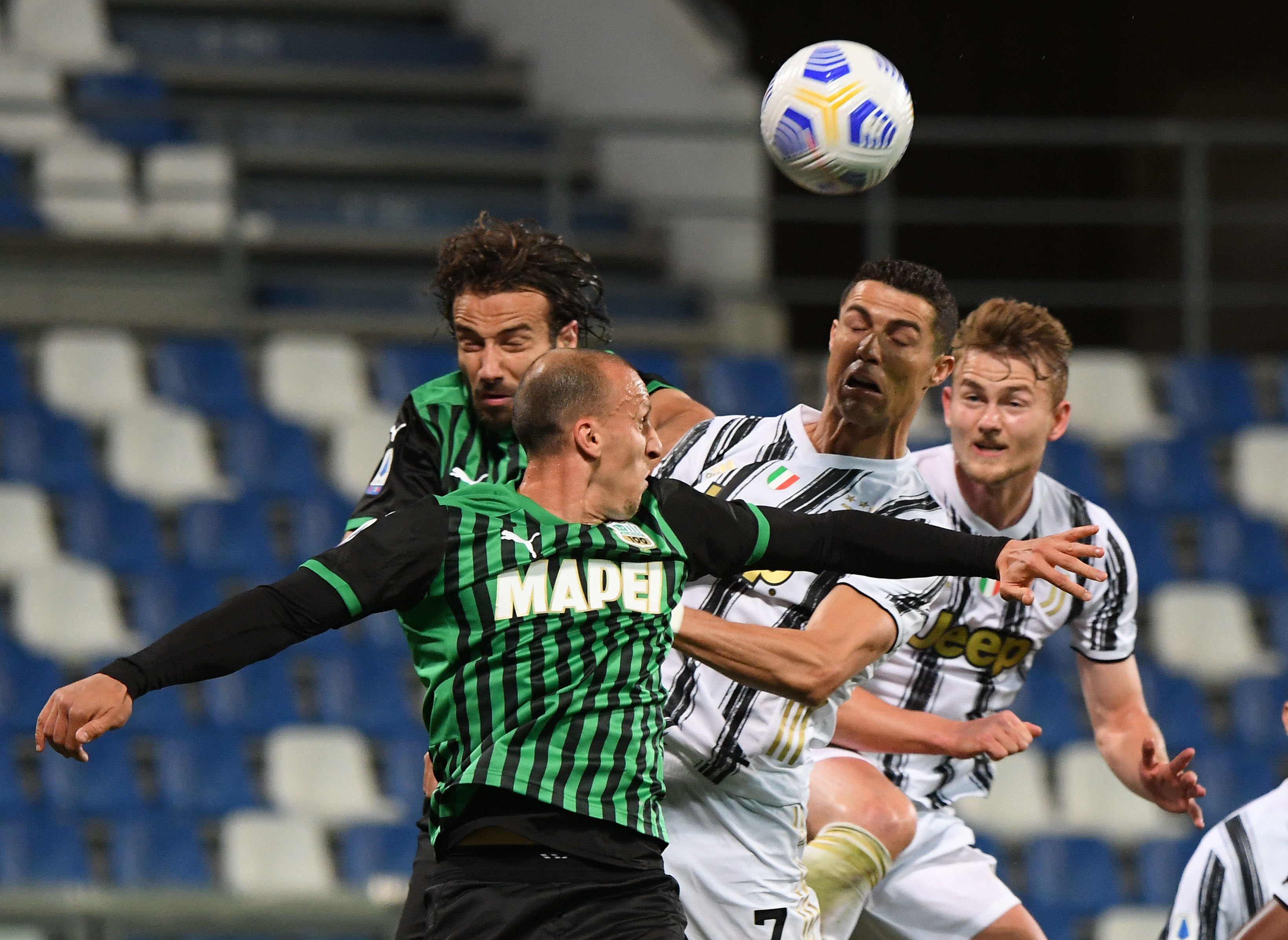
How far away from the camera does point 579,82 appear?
12.3m

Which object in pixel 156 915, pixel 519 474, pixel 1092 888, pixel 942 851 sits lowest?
pixel 1092 888

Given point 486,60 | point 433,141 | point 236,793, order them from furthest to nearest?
point 486,60
point 433,141
point 236,793

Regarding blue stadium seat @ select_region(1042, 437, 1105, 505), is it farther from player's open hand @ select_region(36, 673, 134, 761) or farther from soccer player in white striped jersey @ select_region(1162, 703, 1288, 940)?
player's open hand @ select_region(36, 673, 134, 761)

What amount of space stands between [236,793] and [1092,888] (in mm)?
3743

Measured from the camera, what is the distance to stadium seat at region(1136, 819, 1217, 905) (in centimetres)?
838

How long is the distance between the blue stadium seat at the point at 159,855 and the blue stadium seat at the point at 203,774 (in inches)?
5.8

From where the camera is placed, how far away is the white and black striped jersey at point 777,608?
161 inches

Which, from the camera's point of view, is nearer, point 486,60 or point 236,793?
point 236,793

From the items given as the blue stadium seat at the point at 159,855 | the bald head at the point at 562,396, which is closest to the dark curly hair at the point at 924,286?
the bald head at the point at 562,396

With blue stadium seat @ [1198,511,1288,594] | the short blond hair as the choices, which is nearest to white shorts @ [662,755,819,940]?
the short blond hair

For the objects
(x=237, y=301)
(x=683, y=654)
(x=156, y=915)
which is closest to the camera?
(x=683, y=654)

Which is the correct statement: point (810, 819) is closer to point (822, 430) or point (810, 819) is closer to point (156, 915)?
point (822, 430)

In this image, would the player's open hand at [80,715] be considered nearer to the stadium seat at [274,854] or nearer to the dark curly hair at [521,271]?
the dark curly hair at [521,271]

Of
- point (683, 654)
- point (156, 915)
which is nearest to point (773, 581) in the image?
point (683, 654)
